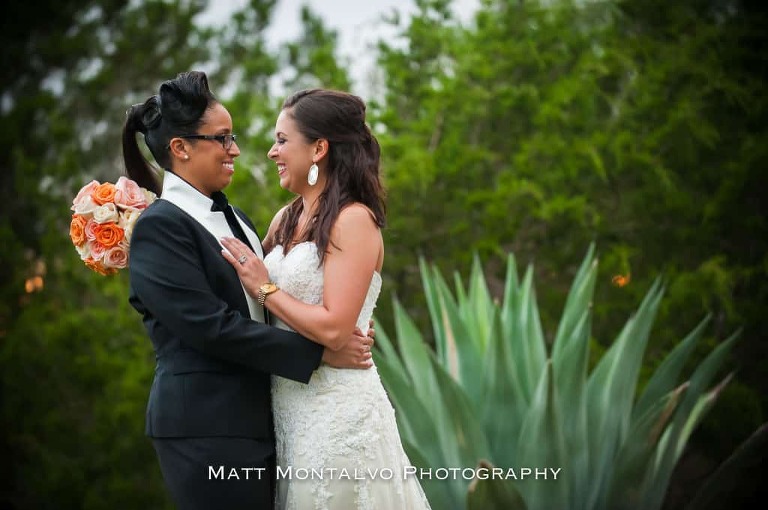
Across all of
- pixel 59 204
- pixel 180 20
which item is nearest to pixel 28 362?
pixel 59 204

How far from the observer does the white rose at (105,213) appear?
329 centimetres

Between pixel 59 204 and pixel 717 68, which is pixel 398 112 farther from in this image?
pixel 59 204

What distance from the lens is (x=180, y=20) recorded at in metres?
10.9

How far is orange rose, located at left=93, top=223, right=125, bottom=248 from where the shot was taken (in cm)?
331

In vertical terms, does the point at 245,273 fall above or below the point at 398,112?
below

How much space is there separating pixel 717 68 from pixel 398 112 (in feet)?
8.10

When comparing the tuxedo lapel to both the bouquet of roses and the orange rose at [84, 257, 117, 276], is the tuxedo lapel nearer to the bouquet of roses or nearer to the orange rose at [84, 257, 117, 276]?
the bouquet of roses

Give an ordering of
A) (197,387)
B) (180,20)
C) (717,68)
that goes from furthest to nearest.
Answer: (180,20) < (717,68) < (197,387)

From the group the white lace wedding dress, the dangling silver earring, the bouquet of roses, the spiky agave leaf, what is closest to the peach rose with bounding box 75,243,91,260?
the bouquet of roses

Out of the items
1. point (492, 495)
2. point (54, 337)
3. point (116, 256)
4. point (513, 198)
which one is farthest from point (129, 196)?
point (54, 337)

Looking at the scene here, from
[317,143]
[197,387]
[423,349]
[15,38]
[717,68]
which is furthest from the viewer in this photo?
[15,38]

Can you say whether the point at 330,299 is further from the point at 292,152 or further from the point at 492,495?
the point at 492,495

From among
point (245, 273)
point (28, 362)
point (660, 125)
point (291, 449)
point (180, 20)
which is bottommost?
point (291, 449)

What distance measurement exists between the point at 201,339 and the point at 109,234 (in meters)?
0.54
